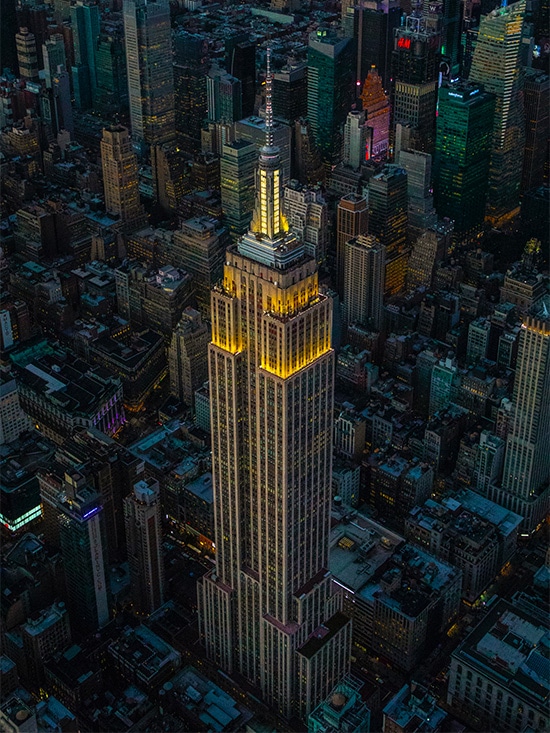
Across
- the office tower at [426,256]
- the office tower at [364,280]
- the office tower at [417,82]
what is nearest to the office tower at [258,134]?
the office tower at [417,82]

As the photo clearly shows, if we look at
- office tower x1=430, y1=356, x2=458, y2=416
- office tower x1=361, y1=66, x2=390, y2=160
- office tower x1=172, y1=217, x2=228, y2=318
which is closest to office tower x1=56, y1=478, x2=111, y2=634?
office tower x1=430, y1=356, x2=458, y2=416

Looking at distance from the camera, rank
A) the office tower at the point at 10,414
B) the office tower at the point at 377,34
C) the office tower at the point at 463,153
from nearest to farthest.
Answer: the office tower at the point at 10,414
the office tower at the point at 463,153
the office tower at the point at 377,34

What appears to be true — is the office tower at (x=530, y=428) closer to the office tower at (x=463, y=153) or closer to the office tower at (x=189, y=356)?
the office tower at (x=189, y=356)

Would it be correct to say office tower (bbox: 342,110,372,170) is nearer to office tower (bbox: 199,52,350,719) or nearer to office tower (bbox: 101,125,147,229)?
office tower (bbox: 101,125,147,229)

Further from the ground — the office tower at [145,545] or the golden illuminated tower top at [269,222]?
the golden illuminated tower top at [269,222]

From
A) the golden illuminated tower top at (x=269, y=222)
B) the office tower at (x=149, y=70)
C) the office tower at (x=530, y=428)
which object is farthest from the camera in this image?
the office tower at (x=149, y=70)

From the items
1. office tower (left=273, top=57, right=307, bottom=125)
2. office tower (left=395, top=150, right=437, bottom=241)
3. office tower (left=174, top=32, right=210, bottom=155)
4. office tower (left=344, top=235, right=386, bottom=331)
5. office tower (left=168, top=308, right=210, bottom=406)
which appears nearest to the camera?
office tower (left=168, top=308, right=210, bottom=406)

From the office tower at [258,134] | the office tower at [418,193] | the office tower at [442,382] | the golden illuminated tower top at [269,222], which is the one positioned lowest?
the office tower at [442,382]
